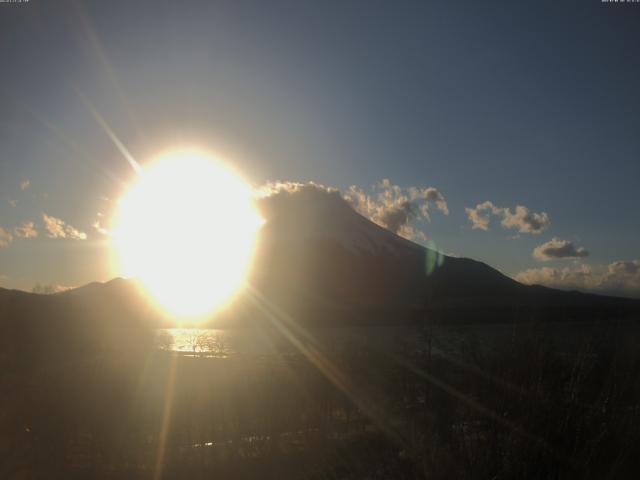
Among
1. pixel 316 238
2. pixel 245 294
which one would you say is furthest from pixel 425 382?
pixel 316 238

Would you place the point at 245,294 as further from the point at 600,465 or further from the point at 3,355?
the point at 600,465

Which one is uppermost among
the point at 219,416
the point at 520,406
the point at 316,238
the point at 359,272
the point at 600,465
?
the point at 316,238

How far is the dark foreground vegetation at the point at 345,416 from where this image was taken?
3.49m

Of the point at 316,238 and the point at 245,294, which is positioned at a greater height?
the point at 316,238

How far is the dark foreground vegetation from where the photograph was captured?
349 cm

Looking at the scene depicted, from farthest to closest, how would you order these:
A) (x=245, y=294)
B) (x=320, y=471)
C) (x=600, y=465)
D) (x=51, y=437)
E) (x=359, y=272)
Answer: (x=359, y=272) < (x=245, y=294) < (x=51, y=437) < (x=320, y=471) < (x=600, y=465)

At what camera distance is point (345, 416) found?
10227 millimetres

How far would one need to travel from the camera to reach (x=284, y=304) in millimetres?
118812

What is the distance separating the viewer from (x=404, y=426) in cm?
829

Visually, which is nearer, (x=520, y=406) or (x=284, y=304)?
(x=520, y=406)

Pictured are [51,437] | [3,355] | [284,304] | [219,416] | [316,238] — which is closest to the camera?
[51,437]

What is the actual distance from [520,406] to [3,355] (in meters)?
15.4

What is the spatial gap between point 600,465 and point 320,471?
12.7 ft

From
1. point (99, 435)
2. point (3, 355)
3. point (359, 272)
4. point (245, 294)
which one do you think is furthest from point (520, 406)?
point (359, 272)
